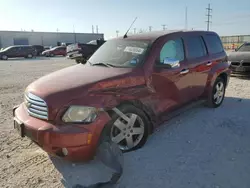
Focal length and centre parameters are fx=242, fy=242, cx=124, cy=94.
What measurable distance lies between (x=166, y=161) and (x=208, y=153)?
0.67m

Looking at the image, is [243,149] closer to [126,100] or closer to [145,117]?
[145,117]

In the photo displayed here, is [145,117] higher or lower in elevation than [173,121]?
higher

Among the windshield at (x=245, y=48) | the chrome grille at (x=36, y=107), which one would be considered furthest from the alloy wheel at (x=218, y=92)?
the windshield at (x=245, y=48)

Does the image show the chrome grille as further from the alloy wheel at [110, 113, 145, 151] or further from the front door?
the front door

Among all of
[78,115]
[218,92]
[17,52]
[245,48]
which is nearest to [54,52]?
[17,52]

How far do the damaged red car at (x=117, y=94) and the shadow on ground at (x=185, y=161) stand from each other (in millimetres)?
260

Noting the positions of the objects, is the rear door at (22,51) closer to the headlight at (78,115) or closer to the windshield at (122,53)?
the windshield at (122,53)

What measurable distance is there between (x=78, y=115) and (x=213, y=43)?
397 centimetres

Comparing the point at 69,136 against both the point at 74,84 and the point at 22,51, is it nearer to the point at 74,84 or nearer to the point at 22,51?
the point at 74,84

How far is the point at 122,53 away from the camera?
13.3ft

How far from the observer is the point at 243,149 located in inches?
142

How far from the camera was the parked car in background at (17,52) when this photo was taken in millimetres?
29069

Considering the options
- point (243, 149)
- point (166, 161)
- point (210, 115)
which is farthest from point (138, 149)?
point (210, 115)

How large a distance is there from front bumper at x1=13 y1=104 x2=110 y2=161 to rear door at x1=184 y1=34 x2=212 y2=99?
231 centimetres
